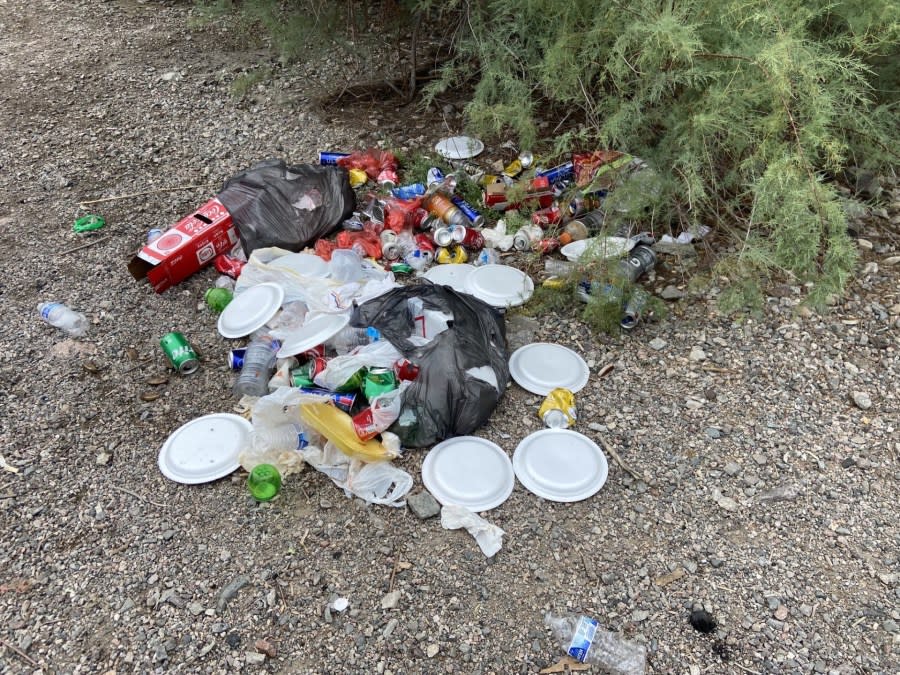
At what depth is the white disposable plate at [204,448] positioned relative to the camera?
2.41 metres

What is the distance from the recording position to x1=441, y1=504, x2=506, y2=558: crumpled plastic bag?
7.11 feet

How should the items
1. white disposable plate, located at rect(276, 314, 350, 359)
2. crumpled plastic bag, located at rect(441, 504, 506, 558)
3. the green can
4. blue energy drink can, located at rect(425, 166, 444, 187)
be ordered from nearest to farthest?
crumpled plastic bag, located at rect(441, 504, 506, 558) → white disposable plate, located at rect(276, 314, 350, 359) → the green can → blue energy drink can, located at rect(425, 166, 444, 187)

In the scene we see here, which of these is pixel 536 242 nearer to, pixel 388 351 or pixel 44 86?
pixel 388 351

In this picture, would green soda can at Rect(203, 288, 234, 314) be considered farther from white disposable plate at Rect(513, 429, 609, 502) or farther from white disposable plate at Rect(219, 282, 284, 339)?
white disposable plate at Rect(513, 429, 609, 502)

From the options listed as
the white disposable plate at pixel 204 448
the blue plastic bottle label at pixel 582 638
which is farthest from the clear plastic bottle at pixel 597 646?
the white disposable plate at pixel 204 448

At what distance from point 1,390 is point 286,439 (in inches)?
53.6

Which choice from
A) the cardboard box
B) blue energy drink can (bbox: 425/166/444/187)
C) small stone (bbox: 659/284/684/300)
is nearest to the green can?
the cardboard box

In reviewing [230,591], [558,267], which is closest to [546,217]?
[558,267]

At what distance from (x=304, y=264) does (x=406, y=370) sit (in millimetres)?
981

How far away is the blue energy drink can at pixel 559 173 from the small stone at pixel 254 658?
2.70 metres

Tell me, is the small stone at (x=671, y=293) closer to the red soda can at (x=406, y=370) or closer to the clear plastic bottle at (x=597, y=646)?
the red soda can at (x=406, y=370)

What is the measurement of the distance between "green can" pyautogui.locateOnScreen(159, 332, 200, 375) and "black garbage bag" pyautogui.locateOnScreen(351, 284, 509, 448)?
74 cm

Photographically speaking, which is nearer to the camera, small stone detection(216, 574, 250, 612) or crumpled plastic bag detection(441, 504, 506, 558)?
small stone detection(216, 574, 250, 612)

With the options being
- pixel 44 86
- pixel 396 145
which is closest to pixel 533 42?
pixel 396 145
